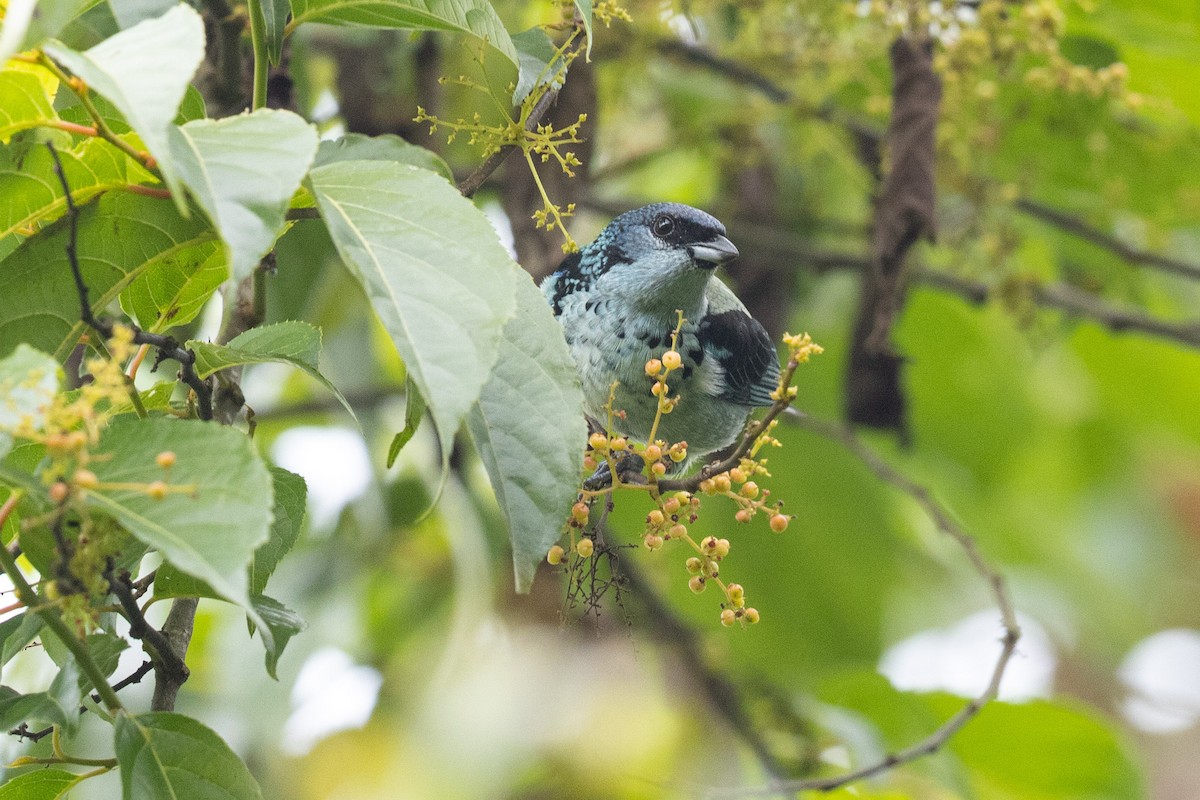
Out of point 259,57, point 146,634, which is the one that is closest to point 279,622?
point 146,634

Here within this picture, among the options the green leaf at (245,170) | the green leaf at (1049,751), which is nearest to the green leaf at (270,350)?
the green leaf at (245,170)

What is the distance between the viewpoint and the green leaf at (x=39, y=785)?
5.68ft

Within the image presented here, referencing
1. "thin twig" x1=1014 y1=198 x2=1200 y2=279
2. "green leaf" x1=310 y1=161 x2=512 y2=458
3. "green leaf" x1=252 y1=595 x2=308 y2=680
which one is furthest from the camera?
"thin twig" x1=1014 y1=198 x2=1200 y2=279

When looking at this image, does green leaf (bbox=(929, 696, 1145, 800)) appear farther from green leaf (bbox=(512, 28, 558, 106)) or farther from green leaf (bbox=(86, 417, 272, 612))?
green leaf (bbox=(86, 417, 272, 612))

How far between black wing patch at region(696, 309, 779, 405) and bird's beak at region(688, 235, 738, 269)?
0.58 ft

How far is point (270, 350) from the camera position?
170 cm

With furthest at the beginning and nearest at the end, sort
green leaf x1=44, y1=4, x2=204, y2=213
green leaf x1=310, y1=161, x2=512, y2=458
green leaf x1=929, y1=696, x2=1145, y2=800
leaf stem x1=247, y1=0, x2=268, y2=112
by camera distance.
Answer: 1. green leaf x1=929, y1=696, x2=1145, y2=800
2. leaf stem x1=247, y1=0, x2=268, y2=112
3. green leaf x1=310, y1=161, x2=512, y2=458
4. green leaf x1=44, y1=4, x2=204, y2=213

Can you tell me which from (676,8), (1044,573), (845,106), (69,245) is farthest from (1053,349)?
(69,245)

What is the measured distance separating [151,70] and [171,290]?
0.59 metres

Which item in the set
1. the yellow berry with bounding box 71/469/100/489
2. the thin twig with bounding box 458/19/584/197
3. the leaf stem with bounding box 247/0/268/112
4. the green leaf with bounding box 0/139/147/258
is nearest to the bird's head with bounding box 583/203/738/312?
the thin twig with bounding box 458/19/584/197

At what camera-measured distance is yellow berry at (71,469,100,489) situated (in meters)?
1.25

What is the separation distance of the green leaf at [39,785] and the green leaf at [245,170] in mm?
950

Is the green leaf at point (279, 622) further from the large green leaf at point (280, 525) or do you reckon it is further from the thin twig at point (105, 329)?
the thin twig at point (105, 329)

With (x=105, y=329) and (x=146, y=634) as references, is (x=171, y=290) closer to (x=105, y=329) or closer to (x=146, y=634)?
(x=105, y=329)
